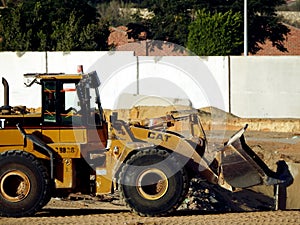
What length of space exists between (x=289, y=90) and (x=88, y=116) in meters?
22.6

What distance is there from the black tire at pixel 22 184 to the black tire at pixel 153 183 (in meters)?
1.31

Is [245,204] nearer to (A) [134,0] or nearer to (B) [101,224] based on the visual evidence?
(B) [101,224]

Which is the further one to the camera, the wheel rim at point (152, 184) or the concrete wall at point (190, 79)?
the concrete wall at point (190, 79)

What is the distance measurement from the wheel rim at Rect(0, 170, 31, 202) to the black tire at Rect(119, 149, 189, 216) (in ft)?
5.19

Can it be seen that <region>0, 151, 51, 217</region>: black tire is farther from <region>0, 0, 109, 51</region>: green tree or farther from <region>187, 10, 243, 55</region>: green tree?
<region>187, 10, 243, 55</region>: green tree

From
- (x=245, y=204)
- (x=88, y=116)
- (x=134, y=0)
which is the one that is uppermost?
(x=134, y=0)

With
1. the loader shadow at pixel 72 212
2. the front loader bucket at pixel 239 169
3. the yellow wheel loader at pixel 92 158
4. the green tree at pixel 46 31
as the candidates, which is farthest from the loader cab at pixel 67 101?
the green tree at pixel 46 31

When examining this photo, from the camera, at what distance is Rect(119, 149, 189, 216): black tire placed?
1289 centimetres

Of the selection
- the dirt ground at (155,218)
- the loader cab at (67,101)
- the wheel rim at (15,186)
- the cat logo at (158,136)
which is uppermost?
the loader cab at (67,101)

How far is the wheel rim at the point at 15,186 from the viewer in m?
13.0

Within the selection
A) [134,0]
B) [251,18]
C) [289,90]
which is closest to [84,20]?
[251,18]

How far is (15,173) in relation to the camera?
513 inches

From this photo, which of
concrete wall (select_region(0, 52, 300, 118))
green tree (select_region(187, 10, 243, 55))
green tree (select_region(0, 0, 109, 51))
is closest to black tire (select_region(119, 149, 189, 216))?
concrete wall (select_region(0, 52, 300, 118))

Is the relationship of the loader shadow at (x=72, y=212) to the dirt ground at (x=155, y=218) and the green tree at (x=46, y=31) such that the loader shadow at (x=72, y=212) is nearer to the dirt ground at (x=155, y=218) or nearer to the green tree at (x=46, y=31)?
the dirt ground at (x=155, y=218)
